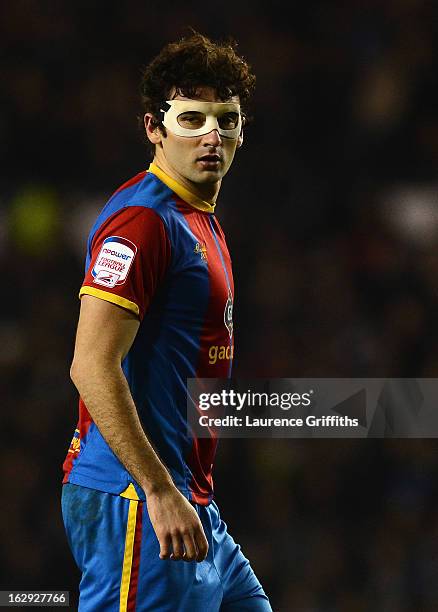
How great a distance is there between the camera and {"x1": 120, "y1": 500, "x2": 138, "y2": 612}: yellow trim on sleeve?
2271 mm

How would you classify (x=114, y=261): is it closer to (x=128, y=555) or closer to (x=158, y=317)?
(x=158, y=317)

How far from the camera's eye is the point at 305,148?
6.15 m

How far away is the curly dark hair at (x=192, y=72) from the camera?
269 cm

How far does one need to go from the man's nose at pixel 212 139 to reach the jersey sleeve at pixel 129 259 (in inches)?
14.0

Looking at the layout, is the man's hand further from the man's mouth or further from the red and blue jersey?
the man's mouth

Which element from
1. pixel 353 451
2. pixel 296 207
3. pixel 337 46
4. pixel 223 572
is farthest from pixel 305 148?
pixel 223 572

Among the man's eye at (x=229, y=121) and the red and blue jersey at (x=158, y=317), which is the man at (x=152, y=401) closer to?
the red and blue jersey at (x=158, y=317)

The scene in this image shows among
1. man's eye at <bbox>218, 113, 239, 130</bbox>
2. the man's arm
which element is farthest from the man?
man's eye at <bbox>218, 113, 239, 130</bbox>

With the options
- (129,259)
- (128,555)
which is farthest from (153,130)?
(128,555)


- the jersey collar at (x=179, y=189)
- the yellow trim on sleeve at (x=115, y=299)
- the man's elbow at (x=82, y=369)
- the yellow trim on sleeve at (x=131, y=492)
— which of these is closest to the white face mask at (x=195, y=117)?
the jersey collar at (x=179, y=189)

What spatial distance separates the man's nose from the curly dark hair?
0.12 m

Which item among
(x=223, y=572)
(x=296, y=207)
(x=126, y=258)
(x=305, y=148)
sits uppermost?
(x=305, y=148)

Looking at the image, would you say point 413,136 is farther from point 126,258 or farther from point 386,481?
point 126,258

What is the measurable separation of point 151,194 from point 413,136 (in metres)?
4.16
